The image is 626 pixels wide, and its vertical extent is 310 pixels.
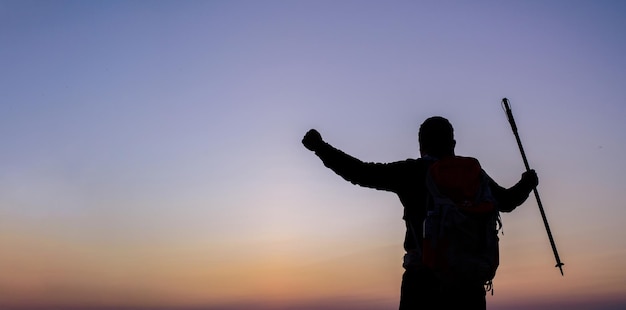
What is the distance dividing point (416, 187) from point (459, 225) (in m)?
0.52

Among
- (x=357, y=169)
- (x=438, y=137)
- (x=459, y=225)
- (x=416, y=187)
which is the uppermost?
(x=438, y=137)

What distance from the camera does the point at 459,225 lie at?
478cm

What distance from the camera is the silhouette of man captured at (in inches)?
191

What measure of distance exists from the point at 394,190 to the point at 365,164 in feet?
1.08

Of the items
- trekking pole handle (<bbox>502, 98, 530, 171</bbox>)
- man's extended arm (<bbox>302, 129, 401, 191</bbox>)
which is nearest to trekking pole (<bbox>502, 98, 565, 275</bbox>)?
trekking pole handle (<bbox>502, 98, 530, 171</bbox>)

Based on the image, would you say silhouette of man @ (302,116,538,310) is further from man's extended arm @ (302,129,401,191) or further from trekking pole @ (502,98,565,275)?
trekking pole @ (502,98,565,275)

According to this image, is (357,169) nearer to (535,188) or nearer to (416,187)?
(416,187)

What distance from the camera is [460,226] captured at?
478cm

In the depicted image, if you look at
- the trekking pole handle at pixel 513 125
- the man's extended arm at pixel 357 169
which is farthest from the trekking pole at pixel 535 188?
the man's extended arm at pixel 357 169

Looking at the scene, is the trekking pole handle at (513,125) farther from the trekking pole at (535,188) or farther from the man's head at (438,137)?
the man's head at (438,137)

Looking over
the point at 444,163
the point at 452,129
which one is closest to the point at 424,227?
the point at 444,163

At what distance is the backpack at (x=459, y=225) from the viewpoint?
4.75 m

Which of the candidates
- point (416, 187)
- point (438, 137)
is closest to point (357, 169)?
point (416, 187)

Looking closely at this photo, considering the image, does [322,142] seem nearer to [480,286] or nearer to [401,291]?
[401,291]
